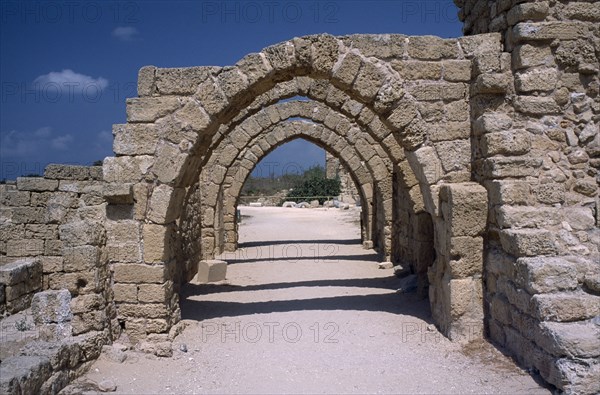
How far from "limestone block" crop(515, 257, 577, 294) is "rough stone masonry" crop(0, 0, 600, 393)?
0.01m

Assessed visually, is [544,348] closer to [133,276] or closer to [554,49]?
[554,49]

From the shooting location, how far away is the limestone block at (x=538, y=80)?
4.89 metres

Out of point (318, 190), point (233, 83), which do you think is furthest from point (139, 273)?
point (318, 190)

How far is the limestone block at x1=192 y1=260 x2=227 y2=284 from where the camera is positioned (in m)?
8.70

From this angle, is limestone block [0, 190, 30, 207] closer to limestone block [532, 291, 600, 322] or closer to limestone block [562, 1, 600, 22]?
limestone block [532, 291, 600, 322]

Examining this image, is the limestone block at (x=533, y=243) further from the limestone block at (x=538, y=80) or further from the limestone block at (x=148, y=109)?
the limestone block at (x=148, y=109)

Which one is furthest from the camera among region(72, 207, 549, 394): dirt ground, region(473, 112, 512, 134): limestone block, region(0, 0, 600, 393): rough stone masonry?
Result: region(473, 112, 512, 134): limestone block

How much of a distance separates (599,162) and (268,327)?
3.95 metres

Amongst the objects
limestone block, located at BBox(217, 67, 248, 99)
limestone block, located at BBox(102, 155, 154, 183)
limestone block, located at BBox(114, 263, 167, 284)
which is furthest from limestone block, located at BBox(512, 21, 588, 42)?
limestone block, located at BBox(114, 263, 167, 284)

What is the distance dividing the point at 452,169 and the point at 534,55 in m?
1.36

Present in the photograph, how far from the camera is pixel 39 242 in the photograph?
9.24m

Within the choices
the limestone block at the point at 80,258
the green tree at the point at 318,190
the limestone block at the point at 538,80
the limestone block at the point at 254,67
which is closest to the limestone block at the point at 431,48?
the limestone block at the point at 538,80

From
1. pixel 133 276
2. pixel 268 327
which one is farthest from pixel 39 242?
pixel 268 327

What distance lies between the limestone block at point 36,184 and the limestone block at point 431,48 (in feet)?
24.5
